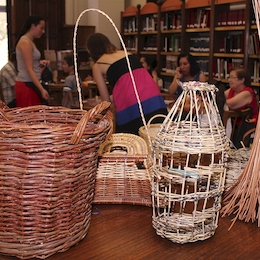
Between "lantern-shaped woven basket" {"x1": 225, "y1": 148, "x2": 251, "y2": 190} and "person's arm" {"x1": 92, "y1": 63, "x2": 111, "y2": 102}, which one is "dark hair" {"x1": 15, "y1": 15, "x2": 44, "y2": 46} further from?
"lantern-shaped woven basket" {"x1": 225, "y1": 148, "x2": 251, "y2": 190}

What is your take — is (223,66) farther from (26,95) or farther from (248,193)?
(248,193)

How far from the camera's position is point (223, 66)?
5.85m

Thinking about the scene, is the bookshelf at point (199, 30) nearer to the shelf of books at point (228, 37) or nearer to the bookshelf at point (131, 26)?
the shelf of books at point (228, 37)

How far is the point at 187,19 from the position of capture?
649cm

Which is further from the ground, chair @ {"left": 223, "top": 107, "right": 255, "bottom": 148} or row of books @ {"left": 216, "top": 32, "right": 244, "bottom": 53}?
row of books @ {"left": 216, "top": 32, "right": 244, "bottom": 53}

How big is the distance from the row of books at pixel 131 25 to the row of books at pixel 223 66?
92.8 inches

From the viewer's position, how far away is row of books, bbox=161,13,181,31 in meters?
6.76

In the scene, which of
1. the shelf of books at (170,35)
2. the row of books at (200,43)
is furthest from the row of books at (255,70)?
the shelf of books at (170,35)

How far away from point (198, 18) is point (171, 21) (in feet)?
2.44

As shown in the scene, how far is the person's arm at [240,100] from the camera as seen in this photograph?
4.09 meters

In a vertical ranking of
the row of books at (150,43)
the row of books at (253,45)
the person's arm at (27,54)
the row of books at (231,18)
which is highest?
the row of books at (231,18)

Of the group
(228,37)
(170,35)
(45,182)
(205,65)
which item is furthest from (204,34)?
(45,182)

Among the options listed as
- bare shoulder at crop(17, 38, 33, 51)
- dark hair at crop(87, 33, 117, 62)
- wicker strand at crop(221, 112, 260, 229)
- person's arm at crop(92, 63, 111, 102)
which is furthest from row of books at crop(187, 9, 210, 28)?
wicker strand at crop(221, 112, 260, 229)

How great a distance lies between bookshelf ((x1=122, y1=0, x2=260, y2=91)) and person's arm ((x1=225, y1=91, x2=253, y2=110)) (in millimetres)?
1235
